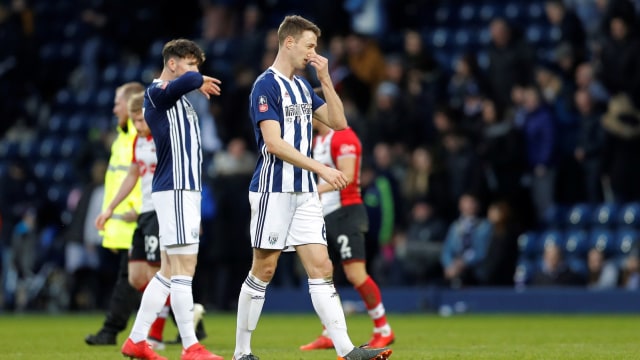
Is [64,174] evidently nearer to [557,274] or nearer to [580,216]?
[580,216]

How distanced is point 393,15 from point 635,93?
6.92 metres

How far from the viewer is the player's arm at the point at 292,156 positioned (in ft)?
29.4

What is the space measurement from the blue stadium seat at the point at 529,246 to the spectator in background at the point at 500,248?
28cm

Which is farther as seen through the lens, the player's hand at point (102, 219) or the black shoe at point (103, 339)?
the black shoe at point (103, 339)

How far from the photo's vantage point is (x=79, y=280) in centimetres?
2261

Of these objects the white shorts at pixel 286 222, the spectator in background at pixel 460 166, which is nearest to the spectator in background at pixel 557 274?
the spectator in background at pixel 460 166

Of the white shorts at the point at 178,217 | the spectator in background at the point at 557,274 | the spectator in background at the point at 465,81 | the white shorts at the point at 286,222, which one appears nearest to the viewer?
the white shorts at the point at 286,222

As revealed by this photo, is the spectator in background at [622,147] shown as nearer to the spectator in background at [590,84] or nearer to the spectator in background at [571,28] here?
the spectator in background at [590,84]

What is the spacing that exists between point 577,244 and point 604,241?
472 mm

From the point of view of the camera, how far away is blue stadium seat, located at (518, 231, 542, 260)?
19594mm

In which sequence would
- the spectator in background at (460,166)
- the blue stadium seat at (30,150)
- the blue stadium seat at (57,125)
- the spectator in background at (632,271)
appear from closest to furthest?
the spectator in background at (632,271)
the spectator in background at (460,166)
the blue stadium seat at (30,150)
the blue stadium seat at (57,125)

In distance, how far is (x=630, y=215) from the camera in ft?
61.8

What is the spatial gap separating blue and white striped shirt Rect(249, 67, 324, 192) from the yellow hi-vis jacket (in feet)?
11.3

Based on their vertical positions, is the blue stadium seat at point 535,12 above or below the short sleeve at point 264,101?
above
